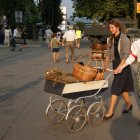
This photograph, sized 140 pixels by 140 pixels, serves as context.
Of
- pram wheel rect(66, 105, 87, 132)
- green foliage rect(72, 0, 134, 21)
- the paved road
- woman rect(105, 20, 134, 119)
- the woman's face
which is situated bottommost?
the paved road

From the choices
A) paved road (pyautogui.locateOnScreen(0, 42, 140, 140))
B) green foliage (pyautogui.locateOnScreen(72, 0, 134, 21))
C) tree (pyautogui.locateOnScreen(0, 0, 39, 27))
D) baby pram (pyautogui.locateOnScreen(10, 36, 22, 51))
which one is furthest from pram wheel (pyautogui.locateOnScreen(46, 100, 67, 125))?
tree (pyautogui.locateOnScreen(0, 0, 39, 27))

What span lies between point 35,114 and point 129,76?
6.14 ft

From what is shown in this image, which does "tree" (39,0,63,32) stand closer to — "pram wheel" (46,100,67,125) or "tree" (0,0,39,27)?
"tree" (0,0,39,27)

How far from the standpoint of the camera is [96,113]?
764cm

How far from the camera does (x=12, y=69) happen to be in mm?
17125

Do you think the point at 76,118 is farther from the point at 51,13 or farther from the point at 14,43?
the point at 51,13

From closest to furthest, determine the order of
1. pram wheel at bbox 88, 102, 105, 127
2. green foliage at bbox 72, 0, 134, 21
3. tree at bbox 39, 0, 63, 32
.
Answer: pram wheel at bbox 88, 102, 105, 127
green foliage at bbox 72, 0, 134, 21
tree at bbox 39, 0, 63, 32

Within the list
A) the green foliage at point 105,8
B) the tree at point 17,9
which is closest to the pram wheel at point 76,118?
the green foliage at point 105,8

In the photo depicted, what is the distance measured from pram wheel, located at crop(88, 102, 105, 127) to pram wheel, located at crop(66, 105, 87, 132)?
7.0 inches

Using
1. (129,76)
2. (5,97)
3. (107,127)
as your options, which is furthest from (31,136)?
(5,97)

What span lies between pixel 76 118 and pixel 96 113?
0.53m

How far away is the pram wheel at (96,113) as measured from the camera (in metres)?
7.58

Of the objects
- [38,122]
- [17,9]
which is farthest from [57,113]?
[17,9]

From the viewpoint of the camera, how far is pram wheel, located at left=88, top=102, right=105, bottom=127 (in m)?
7.58
